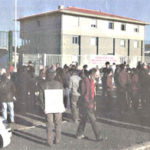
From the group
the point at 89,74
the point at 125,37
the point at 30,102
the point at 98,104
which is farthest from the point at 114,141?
the point at 125,37

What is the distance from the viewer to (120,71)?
25.5 ft

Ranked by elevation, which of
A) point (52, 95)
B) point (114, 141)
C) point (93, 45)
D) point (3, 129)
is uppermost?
point (93, 45)

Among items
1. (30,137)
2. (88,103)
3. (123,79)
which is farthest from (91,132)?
(123,79)

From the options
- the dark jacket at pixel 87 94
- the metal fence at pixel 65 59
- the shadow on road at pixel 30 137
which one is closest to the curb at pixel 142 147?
the dark jacket at pixel 87 94

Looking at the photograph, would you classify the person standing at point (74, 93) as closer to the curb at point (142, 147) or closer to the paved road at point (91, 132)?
the paved road at point (91, 132)

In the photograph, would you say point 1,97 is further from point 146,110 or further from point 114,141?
point 146,110

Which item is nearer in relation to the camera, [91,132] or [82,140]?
[82,140]

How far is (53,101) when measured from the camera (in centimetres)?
482

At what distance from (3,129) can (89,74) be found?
1800 millimetres

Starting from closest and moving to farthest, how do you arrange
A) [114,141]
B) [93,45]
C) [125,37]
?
1. [114,141]
2. [93,45]
3. [125,37]

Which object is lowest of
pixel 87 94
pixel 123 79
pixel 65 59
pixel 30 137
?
pixel 30 137

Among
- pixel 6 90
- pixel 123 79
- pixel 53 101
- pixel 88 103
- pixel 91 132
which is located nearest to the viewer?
pixel 53 101

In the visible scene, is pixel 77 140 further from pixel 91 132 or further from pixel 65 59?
pixel 65 59

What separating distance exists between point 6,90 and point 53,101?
199 centimetres
